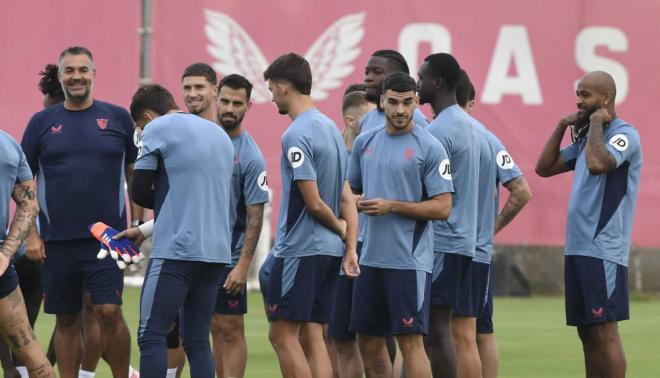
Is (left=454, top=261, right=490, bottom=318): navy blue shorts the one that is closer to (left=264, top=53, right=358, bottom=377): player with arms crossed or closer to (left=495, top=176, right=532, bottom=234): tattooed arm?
(left=495, top=176, right=532, bottom=234): tattooed arm

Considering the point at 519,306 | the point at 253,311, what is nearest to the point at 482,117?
the point at 519,306

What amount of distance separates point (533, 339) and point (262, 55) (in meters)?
6.64

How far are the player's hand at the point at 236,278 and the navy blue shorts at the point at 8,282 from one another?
5.38ft

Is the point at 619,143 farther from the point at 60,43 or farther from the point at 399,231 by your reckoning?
the point at 60,43

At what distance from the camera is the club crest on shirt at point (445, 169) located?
9422 millimetres

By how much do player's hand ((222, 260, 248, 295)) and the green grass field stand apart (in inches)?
94.7

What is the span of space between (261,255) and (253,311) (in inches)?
113

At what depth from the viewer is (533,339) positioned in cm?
1596

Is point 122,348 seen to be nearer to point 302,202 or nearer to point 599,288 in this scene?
point 302,202

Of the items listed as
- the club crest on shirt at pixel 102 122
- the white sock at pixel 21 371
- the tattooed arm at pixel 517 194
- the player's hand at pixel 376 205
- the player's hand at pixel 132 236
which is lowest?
the white sock at pixel 21 371

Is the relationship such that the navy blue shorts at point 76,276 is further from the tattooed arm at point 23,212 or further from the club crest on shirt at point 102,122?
the tattooed arm at point 23,212

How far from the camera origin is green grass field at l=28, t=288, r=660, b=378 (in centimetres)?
1301

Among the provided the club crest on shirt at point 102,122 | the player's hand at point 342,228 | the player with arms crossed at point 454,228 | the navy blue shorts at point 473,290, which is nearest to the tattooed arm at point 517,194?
the navy blue shorts at point 473,290

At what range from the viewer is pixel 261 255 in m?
21.7
